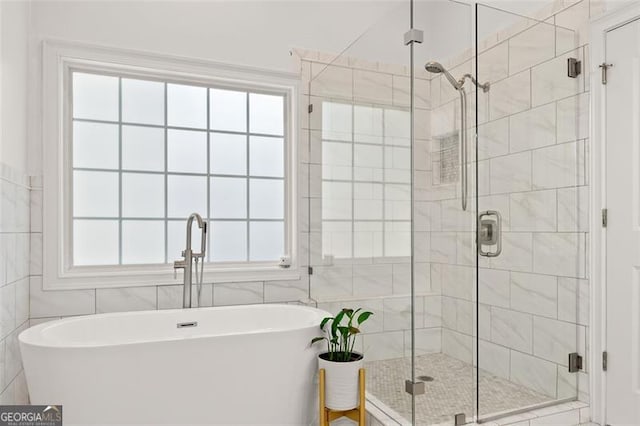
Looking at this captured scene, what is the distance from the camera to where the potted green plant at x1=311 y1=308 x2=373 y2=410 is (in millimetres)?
2150

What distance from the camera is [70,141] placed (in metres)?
2.75

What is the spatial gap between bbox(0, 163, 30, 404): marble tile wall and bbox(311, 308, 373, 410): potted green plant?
147cm

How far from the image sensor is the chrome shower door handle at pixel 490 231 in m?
2.12

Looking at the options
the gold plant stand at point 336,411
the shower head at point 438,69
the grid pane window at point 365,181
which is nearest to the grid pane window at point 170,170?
the grid pane window at point 365,181

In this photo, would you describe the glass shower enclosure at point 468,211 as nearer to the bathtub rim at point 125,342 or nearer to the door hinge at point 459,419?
the door hinge at point 459,419

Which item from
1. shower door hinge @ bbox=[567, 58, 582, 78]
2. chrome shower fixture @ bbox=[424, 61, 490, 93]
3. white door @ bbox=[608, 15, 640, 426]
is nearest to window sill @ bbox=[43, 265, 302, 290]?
chrome shower fixture @ bbox=[424, 61, 490, 93]

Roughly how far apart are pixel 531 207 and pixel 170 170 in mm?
2191

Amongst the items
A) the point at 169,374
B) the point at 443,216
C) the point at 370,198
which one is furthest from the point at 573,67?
the point at 169,374

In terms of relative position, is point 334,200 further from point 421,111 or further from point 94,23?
point 94,23

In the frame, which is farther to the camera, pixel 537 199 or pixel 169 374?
pixel 537 199

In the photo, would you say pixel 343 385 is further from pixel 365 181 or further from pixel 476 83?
pixel 476 83

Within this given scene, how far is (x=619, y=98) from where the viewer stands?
7.04ft

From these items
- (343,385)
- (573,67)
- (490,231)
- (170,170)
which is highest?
(573,67)

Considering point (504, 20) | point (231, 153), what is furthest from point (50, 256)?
point (504, 20)
